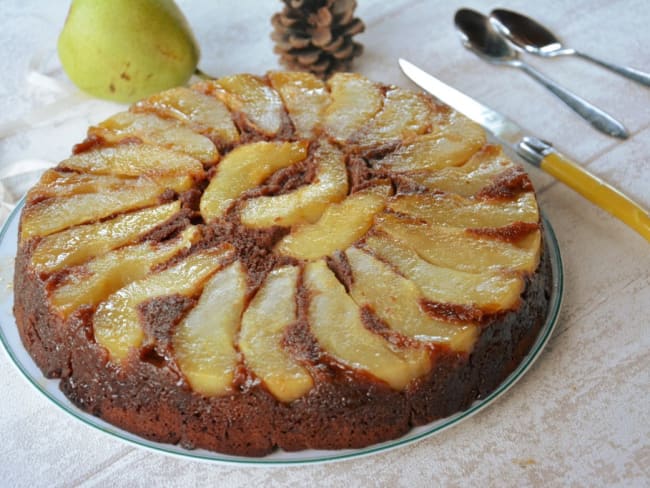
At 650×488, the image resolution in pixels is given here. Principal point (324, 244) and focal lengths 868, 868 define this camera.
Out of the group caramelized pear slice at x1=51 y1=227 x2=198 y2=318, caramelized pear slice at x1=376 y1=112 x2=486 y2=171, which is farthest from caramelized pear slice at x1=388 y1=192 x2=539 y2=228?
caramelized pear slice at x1=51 y1=227 x2=198 y2=318

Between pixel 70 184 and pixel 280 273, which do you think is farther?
pixel 70 184

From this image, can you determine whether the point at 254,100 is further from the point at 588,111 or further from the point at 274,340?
the point at 588,111

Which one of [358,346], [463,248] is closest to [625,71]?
[463,248]

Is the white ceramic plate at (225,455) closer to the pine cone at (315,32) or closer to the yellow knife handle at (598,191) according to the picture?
the yellow knife handle at (598,191)

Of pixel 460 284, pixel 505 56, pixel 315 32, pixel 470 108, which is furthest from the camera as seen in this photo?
pixel 505 56

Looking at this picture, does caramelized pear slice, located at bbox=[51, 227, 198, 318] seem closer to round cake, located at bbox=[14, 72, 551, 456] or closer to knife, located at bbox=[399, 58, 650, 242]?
round cake, located at bbox=[14, 72, 551, 456]
